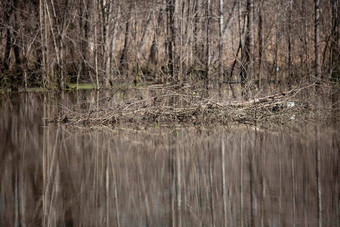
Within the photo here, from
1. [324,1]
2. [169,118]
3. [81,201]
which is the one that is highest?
[324,1]

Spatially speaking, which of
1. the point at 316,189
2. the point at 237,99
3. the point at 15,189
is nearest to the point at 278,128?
the point at 237,99

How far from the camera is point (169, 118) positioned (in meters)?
13.0

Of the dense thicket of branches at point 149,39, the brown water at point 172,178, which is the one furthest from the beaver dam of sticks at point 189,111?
the dense thicket of branches at point 149,39

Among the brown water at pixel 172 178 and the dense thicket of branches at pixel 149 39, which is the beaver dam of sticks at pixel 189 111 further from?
the dense thicket of branches at pixel 149 39

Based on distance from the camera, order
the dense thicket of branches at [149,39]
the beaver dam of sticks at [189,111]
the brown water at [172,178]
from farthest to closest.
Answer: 1. the dense thicket of branches at [149,39]
2. the beaver dam of sticks at [189,111]
3. the brown water at [172,178]

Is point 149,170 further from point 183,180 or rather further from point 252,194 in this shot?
point 252,194

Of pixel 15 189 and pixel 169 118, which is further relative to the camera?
pixel 169 118

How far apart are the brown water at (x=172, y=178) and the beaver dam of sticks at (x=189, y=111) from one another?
1.17 m

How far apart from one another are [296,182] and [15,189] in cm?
319

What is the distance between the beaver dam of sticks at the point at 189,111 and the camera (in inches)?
501

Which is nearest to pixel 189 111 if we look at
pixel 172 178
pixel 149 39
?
pixel 172 178

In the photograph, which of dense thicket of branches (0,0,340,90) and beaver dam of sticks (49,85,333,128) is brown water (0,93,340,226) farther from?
dense thicket of branches (0,0,340,90)

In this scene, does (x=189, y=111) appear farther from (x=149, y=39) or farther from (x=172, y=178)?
(x=149, y=39)

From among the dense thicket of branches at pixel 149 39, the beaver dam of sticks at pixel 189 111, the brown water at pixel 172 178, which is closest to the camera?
the brown water at pixel 172 178
